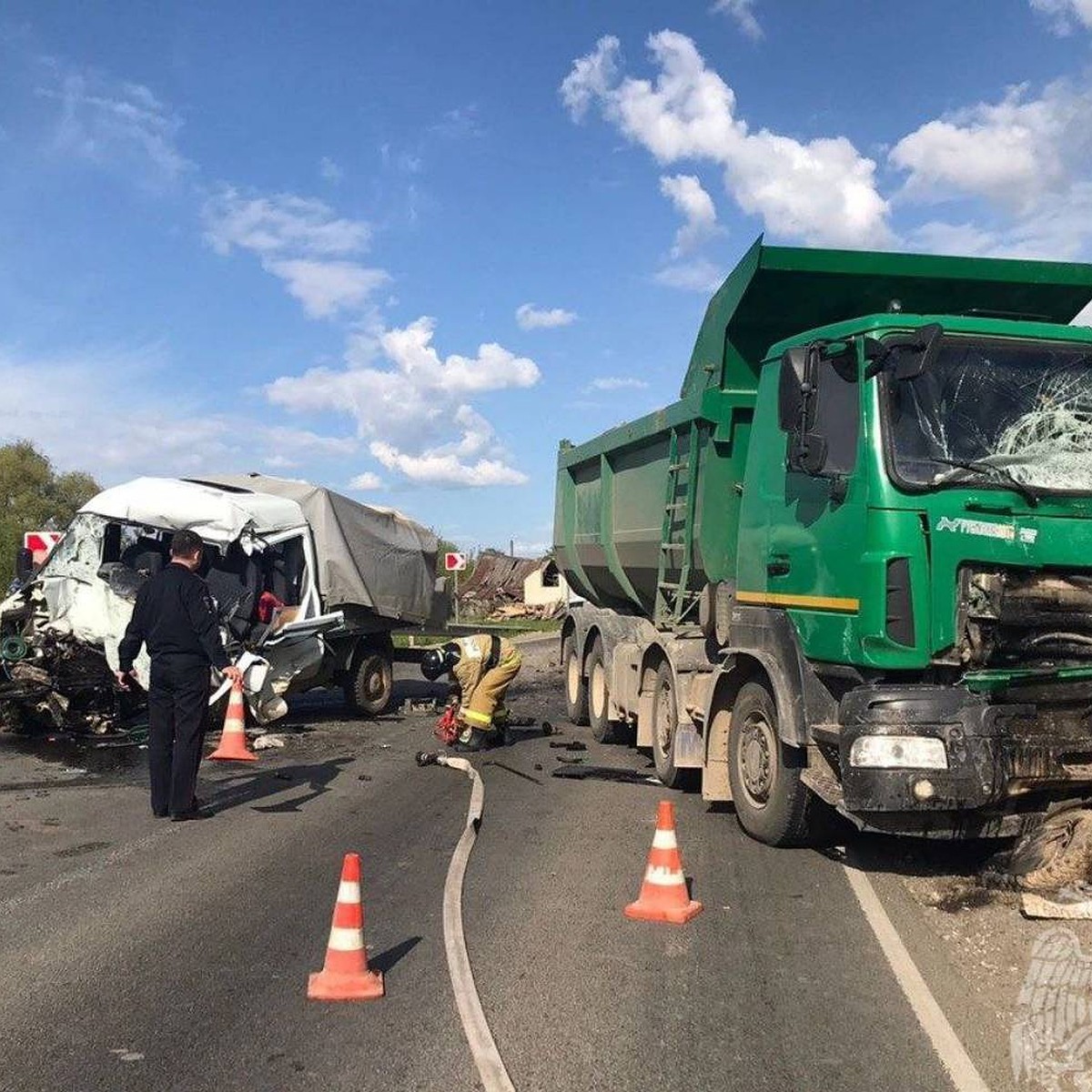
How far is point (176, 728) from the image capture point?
7.32 m

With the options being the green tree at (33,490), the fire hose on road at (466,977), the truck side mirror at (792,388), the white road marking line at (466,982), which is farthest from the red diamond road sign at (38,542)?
the green tree at (33,490)

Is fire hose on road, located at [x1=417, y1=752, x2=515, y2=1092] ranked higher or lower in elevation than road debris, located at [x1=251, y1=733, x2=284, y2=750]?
lower

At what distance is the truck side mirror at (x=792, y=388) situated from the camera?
6.22 m

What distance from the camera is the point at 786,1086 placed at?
139 inches

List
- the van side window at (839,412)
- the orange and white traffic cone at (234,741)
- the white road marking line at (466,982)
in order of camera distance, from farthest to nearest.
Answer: the orange and white traffic cone at (234,741) < the van side window at (839,412) < the white road marking line at (466,982)

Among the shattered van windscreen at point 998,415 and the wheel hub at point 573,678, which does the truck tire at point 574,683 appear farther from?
the shattered van windscreen at point 998,415

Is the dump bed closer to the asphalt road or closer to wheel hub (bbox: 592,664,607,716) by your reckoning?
wheel hub (bbox: 592,664,607,716)

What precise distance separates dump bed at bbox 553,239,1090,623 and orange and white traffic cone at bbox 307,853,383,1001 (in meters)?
4.17

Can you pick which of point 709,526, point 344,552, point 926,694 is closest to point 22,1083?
point 926,694

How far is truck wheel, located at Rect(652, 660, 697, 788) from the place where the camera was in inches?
348

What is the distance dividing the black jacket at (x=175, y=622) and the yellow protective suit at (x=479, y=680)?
3290 mm

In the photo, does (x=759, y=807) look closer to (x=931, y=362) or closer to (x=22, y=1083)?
(x=931, y=362)

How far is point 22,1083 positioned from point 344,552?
372 inches
